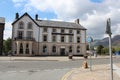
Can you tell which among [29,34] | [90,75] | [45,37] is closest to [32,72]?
[90,75]

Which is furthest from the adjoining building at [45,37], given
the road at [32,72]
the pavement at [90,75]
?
the pavement at [90,75]

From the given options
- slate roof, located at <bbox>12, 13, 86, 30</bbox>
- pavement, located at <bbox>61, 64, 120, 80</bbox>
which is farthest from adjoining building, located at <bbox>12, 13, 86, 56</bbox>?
pavement, located at <bbox>61, 64, 120, 80</bbox>

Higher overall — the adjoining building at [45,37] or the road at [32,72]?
the adjoining building at [45,37]

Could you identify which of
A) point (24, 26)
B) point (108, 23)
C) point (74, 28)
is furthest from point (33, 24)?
point (108, 23)

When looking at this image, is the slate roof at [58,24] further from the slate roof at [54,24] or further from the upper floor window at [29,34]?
the upper floor window at [29,34]

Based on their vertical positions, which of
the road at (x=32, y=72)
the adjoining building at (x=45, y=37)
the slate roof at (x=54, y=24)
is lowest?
the road at (x=32, y=72)

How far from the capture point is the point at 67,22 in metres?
71.4

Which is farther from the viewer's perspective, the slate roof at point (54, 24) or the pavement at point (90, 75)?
the slate roof at point (54, 24)

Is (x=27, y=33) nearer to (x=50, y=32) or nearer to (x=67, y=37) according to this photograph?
(x=50, y=32)

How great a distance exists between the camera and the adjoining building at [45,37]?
60.2m

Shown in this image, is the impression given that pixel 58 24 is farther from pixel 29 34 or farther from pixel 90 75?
pixel 90 75

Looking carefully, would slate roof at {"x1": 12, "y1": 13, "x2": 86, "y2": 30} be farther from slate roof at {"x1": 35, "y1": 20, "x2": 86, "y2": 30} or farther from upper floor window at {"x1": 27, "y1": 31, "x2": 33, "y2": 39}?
upper floor window at {"x1": 27, "y1": 31, "x2": 33, "y2": 39}

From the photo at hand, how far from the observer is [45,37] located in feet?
213

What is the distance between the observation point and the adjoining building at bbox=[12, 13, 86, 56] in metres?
60.2
